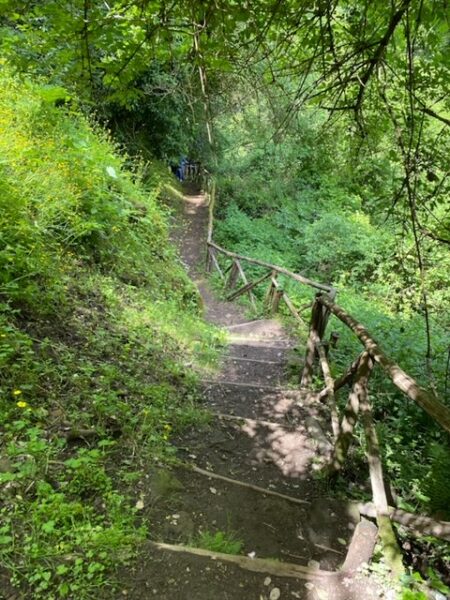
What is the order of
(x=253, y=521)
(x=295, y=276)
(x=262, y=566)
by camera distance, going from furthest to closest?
(x=295, y=276)
(x=253, y=521)
(x=262, y=566)

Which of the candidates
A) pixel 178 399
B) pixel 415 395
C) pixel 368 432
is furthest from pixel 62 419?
pixel 415 395

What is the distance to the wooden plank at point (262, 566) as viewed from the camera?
210 cm

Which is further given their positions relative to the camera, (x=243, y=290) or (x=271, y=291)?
(x=243, y=290)

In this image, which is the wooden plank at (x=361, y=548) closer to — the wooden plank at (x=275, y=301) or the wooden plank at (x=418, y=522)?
the wooden plank at (x=418, y=522)

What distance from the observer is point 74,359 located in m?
3.50

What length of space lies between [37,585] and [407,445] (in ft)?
10.7

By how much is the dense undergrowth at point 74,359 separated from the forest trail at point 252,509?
0.62ft

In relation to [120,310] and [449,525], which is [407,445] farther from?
[120,310]

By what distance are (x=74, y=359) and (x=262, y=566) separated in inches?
84.1

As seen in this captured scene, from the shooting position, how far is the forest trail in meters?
2.04

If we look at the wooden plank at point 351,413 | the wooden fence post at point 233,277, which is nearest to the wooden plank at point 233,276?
the wooden fence post at point 233,277

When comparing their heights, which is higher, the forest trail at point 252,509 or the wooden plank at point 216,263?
the forest trail at point 252,509

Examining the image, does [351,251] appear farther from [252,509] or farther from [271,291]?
[252,509]

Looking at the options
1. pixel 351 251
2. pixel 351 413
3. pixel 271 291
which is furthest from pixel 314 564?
pixel 351 251
